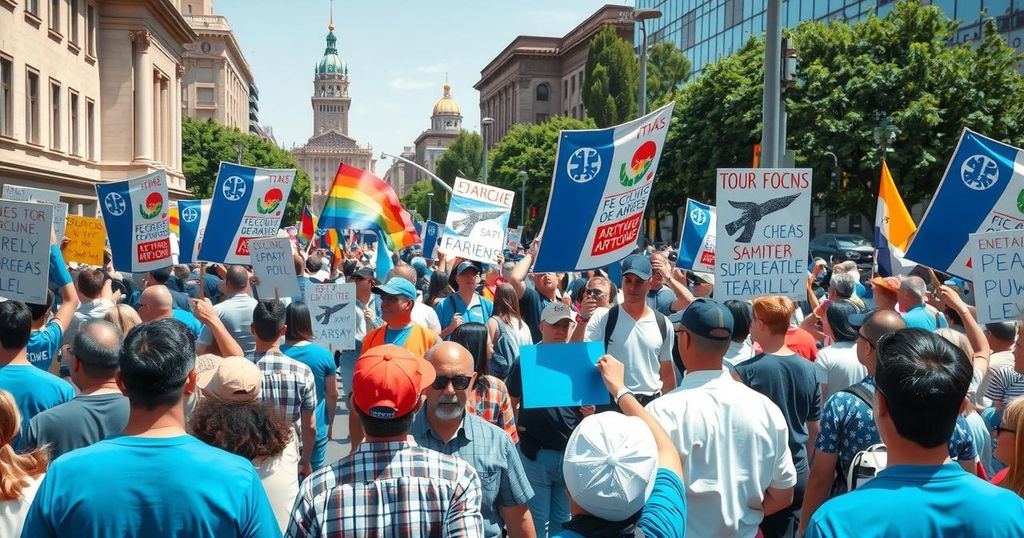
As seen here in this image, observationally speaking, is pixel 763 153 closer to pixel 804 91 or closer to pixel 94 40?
pixel 804 91

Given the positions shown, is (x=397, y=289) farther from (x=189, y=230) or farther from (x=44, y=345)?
(x=189, y=230)

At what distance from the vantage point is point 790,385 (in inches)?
195

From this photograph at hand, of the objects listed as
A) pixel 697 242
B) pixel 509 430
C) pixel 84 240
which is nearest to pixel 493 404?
pixel 509 430

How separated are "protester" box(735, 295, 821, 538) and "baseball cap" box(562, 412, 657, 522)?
2.42 metres

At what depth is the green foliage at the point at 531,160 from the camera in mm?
65625

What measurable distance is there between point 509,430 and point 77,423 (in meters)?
2.01

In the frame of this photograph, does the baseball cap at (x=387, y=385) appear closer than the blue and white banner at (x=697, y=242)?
Yes

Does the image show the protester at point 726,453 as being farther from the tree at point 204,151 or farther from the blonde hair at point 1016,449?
the tree at point 204,151

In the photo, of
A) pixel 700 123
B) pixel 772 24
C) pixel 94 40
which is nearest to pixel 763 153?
pixel 772 24

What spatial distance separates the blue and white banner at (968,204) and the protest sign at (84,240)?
887 cm

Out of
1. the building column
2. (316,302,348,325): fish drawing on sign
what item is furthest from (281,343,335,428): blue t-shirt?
the building column

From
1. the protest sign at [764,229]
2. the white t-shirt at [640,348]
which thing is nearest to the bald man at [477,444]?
the white t-shirt at [640,348]

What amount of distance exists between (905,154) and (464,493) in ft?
96.2

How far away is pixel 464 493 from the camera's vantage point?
285 centimetres
